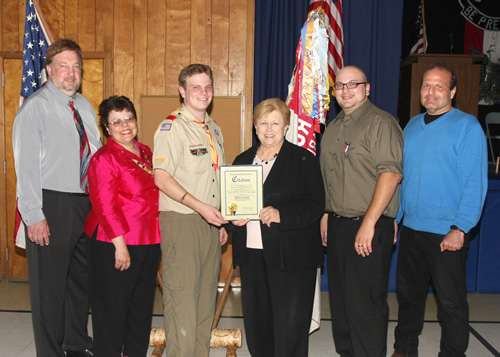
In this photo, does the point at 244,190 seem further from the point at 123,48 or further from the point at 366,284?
the point at 123,48

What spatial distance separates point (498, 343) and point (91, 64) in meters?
4.29

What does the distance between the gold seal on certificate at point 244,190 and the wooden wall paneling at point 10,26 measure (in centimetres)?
330

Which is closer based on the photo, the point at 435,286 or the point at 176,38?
the point at 435,286

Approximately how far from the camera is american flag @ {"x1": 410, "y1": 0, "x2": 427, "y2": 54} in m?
6.32

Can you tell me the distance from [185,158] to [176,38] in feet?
7.34

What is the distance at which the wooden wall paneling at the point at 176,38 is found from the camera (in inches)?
171

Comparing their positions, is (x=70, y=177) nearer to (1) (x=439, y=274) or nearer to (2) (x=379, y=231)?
(2) (x=379, y=231)

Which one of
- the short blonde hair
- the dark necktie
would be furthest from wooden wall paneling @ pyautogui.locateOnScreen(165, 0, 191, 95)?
the short blonde hair

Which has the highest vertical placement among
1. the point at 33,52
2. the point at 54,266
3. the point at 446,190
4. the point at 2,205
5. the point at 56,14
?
the point at 56,14

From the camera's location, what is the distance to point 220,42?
4.37 m

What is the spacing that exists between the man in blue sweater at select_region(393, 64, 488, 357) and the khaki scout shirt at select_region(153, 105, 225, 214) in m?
1.26

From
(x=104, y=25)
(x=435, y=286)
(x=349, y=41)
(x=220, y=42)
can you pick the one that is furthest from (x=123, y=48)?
(x=435, y=286)

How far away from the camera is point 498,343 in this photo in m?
3.34

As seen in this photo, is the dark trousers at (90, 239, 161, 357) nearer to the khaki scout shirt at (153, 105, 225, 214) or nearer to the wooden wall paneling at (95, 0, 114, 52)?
the khaki scout shirt at (153, 105, 225, 214)
